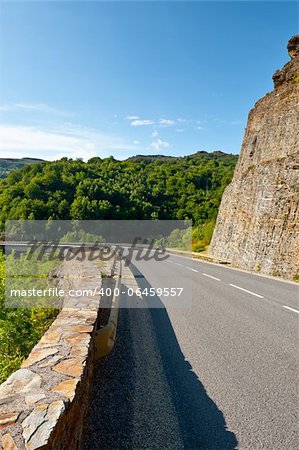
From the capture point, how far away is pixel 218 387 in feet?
15.8

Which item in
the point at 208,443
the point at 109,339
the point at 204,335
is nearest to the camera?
the point at 208,443

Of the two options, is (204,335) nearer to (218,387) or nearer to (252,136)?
(218,387)

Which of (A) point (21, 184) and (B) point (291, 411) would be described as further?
(A) point (21, 184)

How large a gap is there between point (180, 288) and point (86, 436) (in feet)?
33.0

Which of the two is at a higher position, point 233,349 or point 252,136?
point 252,136

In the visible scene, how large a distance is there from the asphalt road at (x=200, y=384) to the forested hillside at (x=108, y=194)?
142 feet

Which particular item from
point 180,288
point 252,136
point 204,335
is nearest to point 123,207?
point 252,136

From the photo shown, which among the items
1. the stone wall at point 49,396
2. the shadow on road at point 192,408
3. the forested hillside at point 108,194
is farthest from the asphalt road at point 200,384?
the forested hillside at point 108,194

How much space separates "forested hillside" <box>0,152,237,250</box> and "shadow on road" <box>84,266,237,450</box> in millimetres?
45348

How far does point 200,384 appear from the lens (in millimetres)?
4949

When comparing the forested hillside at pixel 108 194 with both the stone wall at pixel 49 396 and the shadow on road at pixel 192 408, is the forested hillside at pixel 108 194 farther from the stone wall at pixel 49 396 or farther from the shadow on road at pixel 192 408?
the stone wall at pixel 49 396

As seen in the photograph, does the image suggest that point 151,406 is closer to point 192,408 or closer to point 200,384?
point 192,408

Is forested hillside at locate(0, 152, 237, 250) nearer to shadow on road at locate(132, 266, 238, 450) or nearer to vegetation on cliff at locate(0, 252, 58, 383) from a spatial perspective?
vegetation on cliff at locate(0, 252, 58, 383)

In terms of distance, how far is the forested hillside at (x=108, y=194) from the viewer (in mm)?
67656
